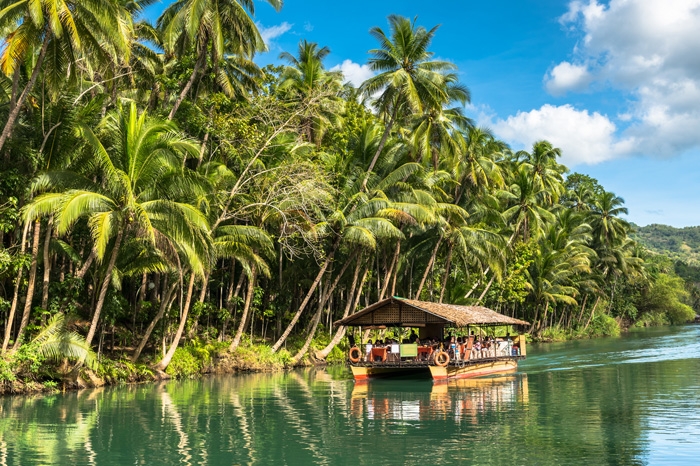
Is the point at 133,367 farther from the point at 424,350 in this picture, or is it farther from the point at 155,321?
the point at 424,350

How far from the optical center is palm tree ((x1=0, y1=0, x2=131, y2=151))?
16.6 m

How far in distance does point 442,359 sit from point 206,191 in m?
10.1

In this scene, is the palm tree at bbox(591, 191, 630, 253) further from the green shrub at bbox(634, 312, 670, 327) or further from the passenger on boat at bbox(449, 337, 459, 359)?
the passenger on boat at bbox(449, 337, 459, 359)

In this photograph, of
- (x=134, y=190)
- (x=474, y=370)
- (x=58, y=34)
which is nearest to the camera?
(x=58, y=34)

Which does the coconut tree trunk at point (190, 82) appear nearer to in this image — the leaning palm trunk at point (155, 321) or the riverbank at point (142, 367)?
the leaning palm trunk at point (155, 321)

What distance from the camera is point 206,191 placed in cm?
2173

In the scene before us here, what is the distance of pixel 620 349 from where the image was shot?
44281mm

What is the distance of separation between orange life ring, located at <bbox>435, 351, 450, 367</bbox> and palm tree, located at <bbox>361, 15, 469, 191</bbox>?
942 cm

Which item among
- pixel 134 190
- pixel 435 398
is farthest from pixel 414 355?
pixel 134 190

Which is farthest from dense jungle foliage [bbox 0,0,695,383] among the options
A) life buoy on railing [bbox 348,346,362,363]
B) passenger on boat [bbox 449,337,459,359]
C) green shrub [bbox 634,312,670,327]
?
green shrub [bbox 634,312,670,327]

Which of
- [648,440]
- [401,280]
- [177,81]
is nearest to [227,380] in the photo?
[177,81]

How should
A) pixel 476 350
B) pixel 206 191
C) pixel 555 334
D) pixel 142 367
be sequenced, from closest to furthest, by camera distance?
pixel 206 191, pixel 142 367, pixel 476 350, pixel 555 334

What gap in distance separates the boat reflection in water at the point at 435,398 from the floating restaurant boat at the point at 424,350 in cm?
A: 62

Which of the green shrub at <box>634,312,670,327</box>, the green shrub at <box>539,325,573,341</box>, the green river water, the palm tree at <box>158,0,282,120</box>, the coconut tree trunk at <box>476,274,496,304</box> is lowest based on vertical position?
the green river water
